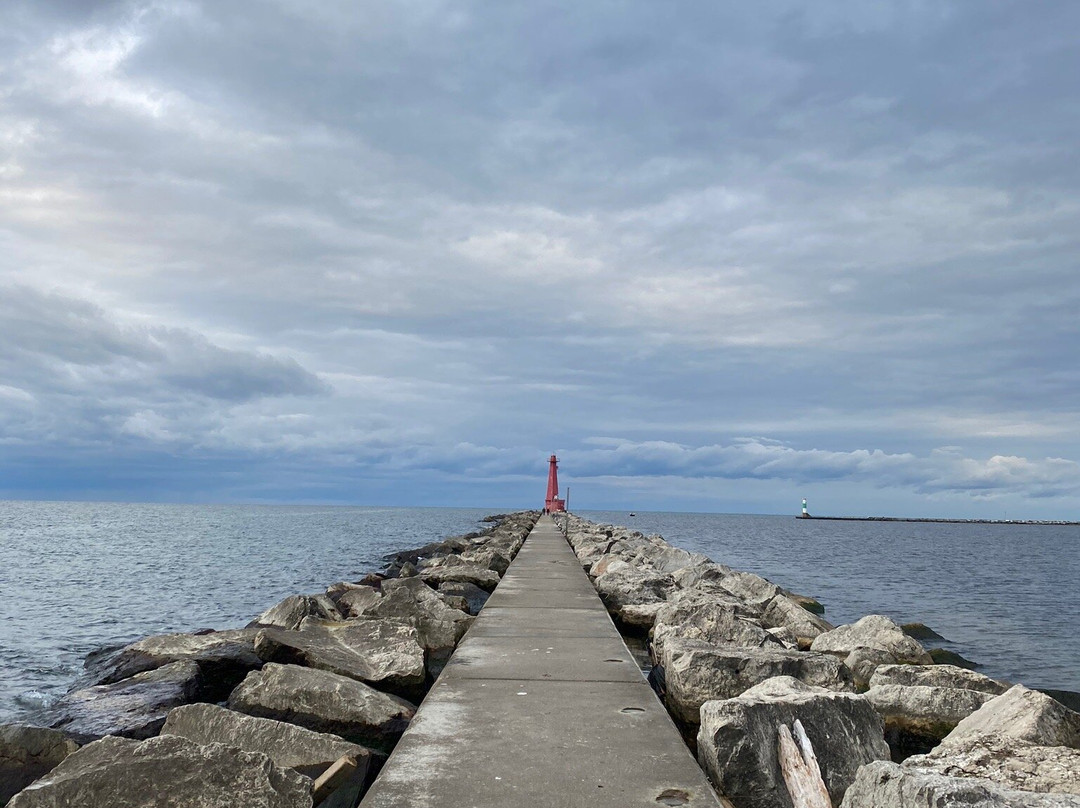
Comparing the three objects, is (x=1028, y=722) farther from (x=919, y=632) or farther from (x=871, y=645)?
(x=919, y=632)

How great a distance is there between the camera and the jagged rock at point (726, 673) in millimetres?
4492

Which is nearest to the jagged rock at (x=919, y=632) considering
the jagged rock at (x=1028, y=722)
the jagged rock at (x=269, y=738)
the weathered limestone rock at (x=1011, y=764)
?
the jagged rock at (x=1028, y=722)

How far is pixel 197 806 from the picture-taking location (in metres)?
2.76

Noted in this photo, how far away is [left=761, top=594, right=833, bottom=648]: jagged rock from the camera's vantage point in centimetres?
848

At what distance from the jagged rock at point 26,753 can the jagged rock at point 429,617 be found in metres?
2.56

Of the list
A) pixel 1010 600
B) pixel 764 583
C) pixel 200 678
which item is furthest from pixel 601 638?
pixel 1010 600

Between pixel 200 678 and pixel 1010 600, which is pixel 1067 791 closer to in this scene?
pixel 200 678

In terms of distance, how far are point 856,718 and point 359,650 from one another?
3.41m

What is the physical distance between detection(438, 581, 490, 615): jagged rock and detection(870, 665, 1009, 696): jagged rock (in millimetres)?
4814

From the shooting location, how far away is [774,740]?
11.1 feet

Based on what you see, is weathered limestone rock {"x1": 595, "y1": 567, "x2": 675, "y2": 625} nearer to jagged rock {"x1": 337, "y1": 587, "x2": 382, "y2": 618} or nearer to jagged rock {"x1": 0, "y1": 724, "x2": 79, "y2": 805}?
jagged rock {"x1": 337, "y1": 587, "x2": 382, "y2": 618}

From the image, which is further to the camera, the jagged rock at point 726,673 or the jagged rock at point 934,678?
the jagged rock at point 934,678

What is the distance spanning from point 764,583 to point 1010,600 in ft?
40.5

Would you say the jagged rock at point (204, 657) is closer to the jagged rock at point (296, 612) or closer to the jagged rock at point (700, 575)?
the jagged rock at point (296, 612)
